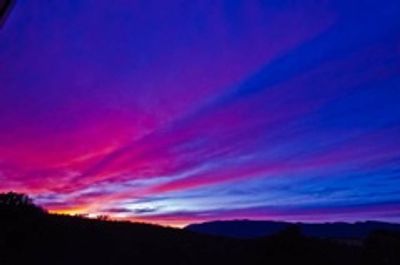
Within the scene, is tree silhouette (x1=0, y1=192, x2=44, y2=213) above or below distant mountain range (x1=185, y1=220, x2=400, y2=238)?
below

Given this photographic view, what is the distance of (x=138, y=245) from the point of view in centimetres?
2900

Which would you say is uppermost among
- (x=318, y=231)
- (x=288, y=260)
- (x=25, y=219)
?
(x=318, y=231)

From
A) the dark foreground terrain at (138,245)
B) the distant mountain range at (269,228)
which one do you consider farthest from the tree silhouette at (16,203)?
the distant mountain range at (269,228)

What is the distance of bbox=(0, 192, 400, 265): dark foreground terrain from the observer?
2231 cm

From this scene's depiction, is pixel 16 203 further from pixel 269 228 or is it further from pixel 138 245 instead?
pixel 269 228

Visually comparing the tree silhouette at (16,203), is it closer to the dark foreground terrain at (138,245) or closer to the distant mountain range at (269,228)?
the dark foreground terrain at (138,245)

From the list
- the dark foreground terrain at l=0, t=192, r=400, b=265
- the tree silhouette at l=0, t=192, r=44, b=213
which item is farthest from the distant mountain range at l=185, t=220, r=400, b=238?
the tree silhouette at l=0, t=192, r=44, b=213

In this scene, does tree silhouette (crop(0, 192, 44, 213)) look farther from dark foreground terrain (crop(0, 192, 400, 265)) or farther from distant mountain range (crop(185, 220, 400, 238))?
distant mountain range (crop(185, 220, 400, 238))

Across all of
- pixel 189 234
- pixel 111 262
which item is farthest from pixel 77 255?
pixel 189 234

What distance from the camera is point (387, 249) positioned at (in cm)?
2312

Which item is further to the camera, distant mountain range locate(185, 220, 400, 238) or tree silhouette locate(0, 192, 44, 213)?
distant mountain range locate(185, 220, 400, 238)

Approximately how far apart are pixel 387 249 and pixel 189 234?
1394 cm

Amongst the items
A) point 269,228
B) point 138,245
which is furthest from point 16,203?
point 269,228

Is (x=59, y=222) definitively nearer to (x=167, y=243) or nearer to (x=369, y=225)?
(x=167, y=243)
